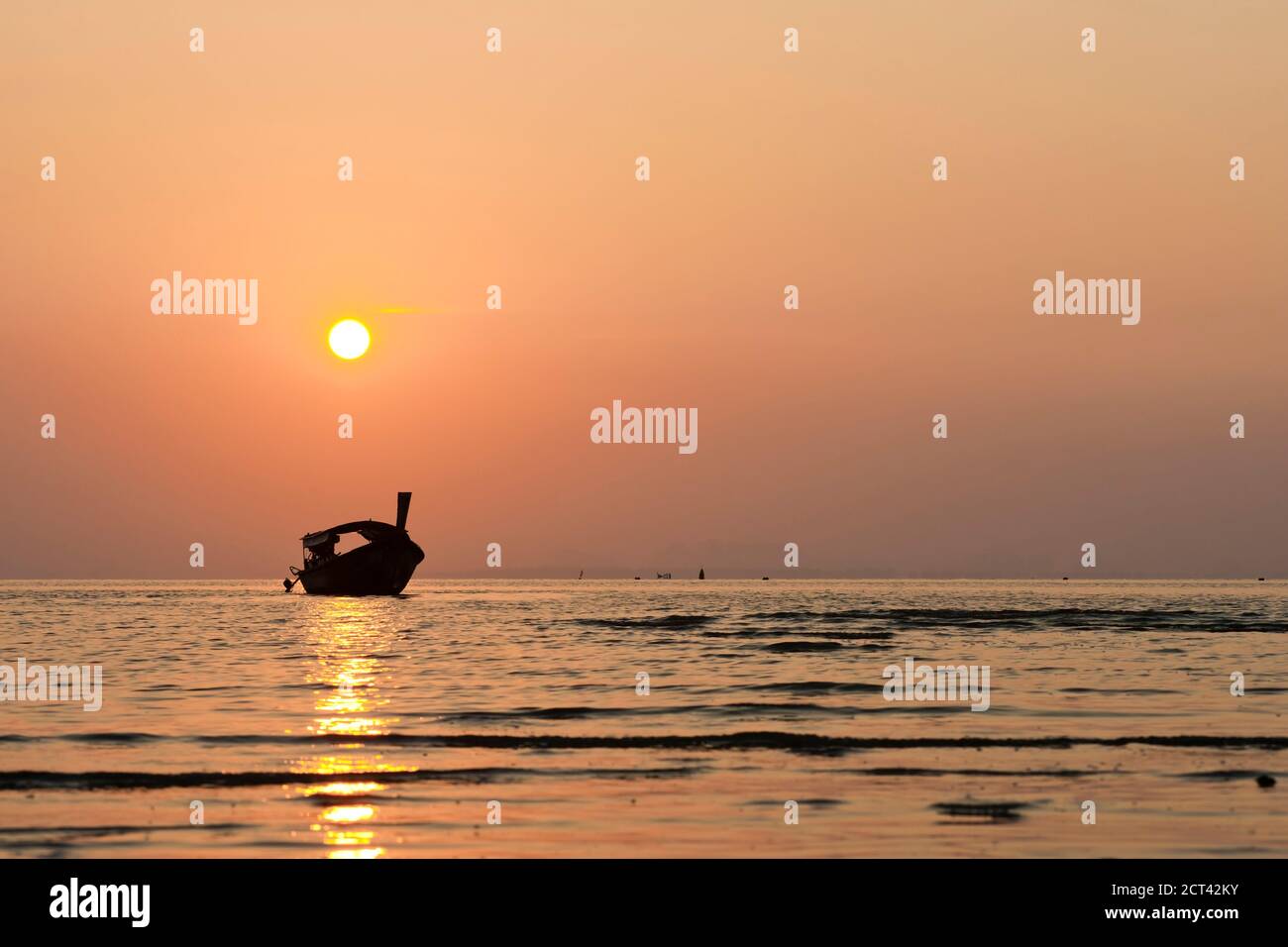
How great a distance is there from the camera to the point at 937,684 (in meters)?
39.9

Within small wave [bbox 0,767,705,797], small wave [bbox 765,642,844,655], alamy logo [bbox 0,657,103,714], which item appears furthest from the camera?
small wave [bbox 765,642,844,655]

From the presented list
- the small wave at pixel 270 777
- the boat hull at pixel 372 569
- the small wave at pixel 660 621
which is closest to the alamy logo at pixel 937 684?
the small wave at pixel 270 777

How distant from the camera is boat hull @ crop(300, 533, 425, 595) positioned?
5226 inches

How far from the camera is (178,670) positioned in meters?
44.6

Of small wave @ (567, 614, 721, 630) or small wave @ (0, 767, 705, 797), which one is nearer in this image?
small wave @ (0, 767, 705, 797)

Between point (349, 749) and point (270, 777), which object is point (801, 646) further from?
point (270, 777)

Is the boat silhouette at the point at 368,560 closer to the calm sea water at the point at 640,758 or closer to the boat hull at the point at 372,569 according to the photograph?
the boat hull at the point at 372,569

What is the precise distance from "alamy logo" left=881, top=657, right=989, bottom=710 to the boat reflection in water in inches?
535

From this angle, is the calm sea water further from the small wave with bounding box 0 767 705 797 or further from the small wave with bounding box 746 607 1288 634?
the small wave with bounding box 746 607 1288 634

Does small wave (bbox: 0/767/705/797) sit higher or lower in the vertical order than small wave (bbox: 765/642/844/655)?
higher

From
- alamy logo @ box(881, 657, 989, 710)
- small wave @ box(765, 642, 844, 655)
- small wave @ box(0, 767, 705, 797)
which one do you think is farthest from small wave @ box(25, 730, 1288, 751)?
small wave @ box(765, 642, 844, 655)
